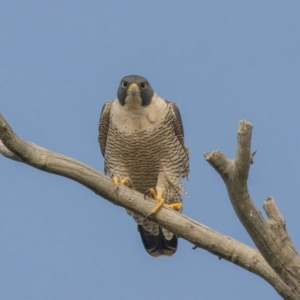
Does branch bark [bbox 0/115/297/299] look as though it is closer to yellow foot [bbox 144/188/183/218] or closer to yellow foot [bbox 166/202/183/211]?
yellow foot [bbox 144/188/183/218]

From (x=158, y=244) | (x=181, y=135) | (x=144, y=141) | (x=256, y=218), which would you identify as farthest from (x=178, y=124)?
(x=256, y=218)

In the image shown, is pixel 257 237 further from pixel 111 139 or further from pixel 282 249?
pixel 111 139

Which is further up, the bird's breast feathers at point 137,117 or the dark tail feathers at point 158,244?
the bird's breast feathers at point 137,117

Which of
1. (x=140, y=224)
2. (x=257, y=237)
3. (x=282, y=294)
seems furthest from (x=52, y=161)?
(x=140, y=224)

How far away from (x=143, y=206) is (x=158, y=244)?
239cm

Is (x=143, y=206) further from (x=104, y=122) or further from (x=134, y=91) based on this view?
(x=104, y=122)

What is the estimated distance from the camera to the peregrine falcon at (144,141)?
338 inches

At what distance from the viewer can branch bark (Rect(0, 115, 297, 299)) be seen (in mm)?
6406

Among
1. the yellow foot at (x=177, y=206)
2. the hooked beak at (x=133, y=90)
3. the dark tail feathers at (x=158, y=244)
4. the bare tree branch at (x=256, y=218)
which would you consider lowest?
the bare tree branch at (x=256, y=218)

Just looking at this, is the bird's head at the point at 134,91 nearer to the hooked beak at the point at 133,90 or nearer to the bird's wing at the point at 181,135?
the hooked beak at the point at 133,90

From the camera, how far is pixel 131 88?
8.59 m

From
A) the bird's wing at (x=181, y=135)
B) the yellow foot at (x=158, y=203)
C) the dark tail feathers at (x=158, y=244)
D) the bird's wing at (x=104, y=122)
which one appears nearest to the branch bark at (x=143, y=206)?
the yellow foot at (x=158, y=203)

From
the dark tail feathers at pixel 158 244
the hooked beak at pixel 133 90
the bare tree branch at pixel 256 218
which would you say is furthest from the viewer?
the dark tail feathers at pixel 158 244

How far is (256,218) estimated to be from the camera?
6.30m
